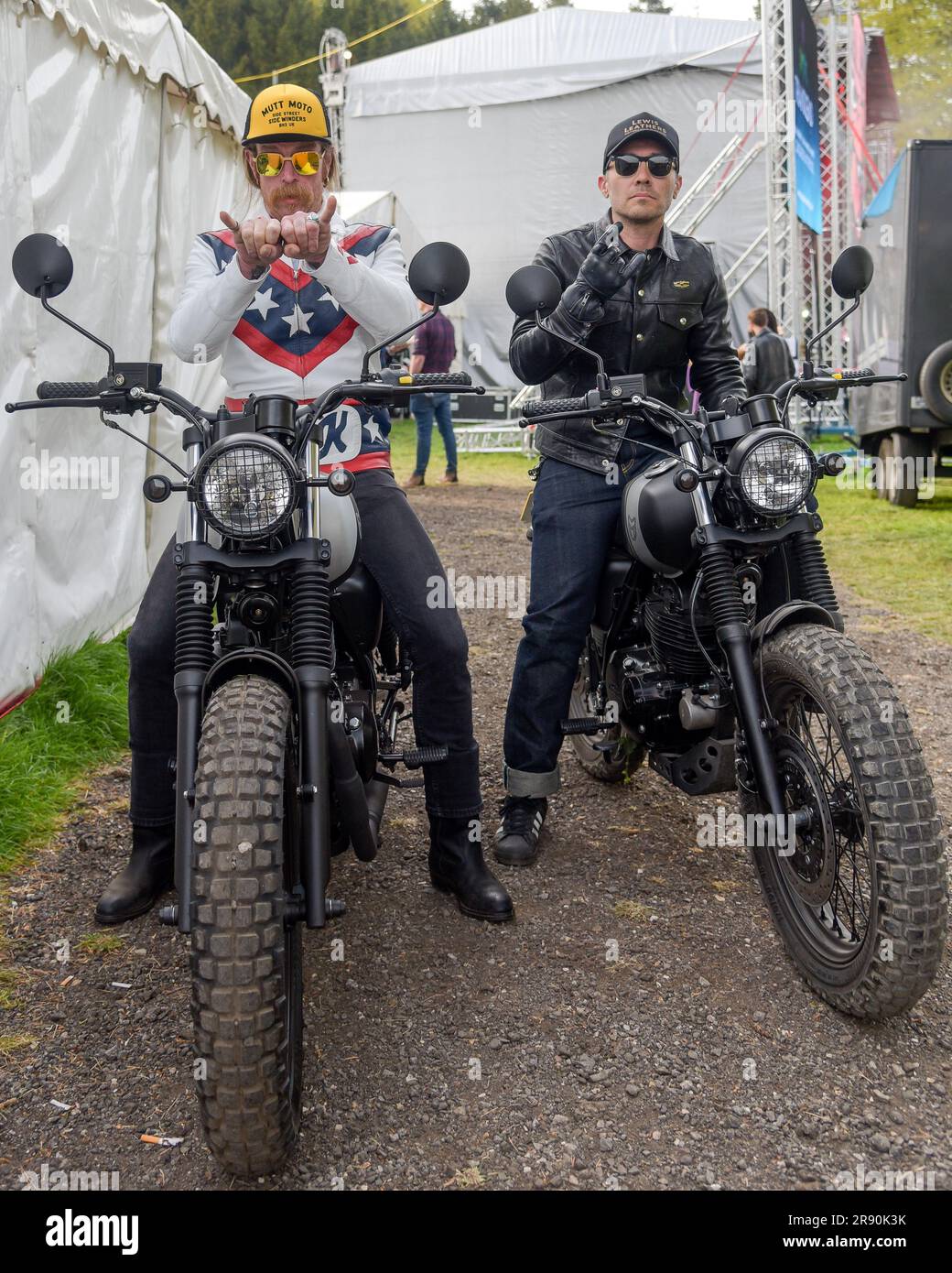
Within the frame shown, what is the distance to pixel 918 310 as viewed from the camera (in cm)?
1032

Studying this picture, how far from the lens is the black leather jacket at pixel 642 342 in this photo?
332 centimetres

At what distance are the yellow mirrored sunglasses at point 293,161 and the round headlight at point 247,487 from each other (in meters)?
0.89

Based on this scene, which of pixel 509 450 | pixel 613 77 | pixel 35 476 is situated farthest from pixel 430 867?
pixel 613 77

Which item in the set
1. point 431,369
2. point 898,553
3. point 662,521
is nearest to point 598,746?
point 662,521

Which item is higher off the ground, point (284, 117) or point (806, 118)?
point (806, 118)

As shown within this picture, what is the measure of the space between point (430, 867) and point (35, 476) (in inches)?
93.7

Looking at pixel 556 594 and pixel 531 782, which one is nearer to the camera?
pixel 556 594

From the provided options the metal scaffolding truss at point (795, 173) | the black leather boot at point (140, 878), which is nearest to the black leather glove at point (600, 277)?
the black leather boot at point (140, 878)

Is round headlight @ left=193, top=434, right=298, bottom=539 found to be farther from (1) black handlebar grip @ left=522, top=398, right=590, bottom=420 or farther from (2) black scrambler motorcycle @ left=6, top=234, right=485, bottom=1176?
(1) black handlebar grip @ left=522, top=398, right=590, bottom=420

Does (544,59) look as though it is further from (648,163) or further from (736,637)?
(736,637)

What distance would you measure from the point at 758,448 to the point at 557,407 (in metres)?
0.57

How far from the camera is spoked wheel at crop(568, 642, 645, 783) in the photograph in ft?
12.1

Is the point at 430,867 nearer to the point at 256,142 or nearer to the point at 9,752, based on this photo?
the point at 9,752

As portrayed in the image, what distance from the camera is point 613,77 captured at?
70.6 ft
